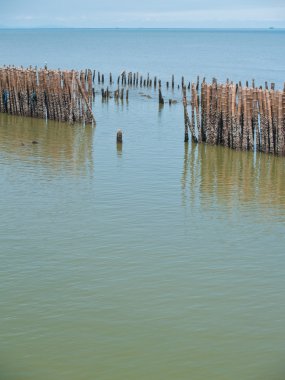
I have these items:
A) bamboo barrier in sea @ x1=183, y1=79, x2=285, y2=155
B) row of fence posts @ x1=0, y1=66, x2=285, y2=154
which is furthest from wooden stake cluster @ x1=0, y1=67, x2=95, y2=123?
bamboo barrier in sea @ x1=183, y1=79, x2=285, y2=155

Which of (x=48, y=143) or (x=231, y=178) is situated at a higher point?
(x=48, y=143)

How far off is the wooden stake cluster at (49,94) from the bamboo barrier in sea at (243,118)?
5.85m

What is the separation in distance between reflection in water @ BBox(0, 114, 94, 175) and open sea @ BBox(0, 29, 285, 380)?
13cm

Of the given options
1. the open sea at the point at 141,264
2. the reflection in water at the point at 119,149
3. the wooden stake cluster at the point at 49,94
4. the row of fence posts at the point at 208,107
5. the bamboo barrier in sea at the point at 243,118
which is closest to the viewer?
the open sea at the point at 141,264

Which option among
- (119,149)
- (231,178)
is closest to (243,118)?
(231,178)

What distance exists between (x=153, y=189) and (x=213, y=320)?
7.97 metres

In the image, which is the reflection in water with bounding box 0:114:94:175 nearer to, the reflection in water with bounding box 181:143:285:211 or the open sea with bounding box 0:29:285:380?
the open sea with bounding box 0:29:285:380

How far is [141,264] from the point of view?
1266 centimetres

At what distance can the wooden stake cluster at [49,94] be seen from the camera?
27125mm

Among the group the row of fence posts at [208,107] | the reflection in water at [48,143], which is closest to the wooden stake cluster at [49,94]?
the row of fence posts at [208,107]

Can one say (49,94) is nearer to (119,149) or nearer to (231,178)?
(119,149)

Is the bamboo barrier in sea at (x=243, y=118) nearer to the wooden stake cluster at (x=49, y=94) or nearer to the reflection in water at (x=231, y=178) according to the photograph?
the reflection in water at (x=231, y=178)

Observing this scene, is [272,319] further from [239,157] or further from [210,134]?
[210,134]

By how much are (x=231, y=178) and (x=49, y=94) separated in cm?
1094
